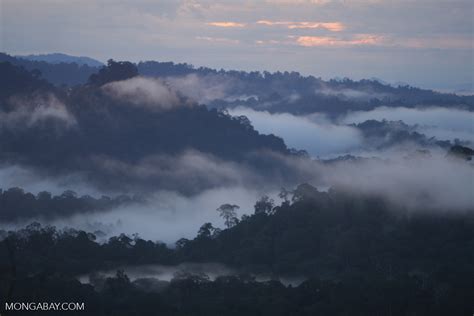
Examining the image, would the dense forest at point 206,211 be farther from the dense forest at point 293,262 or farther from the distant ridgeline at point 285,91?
the distant ridgeline at point 285,91

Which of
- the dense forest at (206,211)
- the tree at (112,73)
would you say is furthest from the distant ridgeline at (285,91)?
the tree at (112,73)

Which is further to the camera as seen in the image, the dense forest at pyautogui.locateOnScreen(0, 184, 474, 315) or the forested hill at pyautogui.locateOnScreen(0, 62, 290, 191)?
the forested hill at pyautogui.locateOnScreen(0, 62, 290, 191)

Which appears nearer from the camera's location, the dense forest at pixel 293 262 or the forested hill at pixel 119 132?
the dense forest at pixel 293 262

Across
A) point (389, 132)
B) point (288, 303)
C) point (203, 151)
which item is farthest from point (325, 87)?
point (288, 303)

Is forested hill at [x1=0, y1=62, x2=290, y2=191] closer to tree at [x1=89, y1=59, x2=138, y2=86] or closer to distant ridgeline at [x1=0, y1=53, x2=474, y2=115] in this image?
tree at [x1=89, y1=59, x2=138, y2=86]

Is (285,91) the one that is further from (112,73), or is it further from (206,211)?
(206,211)

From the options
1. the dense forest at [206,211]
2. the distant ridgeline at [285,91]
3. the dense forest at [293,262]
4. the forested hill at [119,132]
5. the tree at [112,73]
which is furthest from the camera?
the distant ridgeline at [285,91]

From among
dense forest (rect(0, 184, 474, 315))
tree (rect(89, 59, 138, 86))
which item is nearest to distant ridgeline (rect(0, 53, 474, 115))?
tree (rect(89, 59, 138, 86))

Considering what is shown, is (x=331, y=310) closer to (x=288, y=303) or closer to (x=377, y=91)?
(x=288, y=303)
